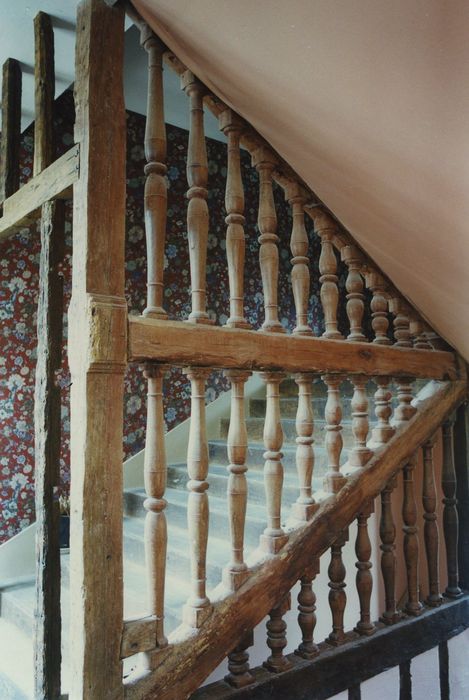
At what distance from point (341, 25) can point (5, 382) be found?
2.50 meters

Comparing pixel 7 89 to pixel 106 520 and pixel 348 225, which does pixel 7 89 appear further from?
pixel 106 520

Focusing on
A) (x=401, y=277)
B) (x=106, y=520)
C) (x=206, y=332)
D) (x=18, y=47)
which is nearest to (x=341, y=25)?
(x=206, y=332)

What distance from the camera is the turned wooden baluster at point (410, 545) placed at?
6.82ft

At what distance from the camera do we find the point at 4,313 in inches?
117

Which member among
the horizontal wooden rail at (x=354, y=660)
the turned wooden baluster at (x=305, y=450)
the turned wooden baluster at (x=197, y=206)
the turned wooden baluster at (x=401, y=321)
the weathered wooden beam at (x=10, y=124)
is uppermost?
the weathered wooden beam at (x=10, y=124)

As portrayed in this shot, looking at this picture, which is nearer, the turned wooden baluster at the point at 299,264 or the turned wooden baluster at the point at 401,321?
the turned wooden baluster at the point at 299,264

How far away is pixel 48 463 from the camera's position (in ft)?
6.48

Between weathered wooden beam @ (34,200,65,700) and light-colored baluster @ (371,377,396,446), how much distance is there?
1.19 metres

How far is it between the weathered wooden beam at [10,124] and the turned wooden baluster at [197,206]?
4.02 feet

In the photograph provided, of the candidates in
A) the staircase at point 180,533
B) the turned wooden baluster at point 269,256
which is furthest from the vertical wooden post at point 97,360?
the staircase at point 180,533

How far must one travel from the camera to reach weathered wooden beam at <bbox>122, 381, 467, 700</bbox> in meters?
1.37

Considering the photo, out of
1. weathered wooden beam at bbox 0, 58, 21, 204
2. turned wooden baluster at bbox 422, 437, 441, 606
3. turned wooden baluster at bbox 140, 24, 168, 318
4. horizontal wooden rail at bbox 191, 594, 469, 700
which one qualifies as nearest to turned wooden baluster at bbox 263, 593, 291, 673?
horizontal wooden rail at bbox 191, 594, 469, 700

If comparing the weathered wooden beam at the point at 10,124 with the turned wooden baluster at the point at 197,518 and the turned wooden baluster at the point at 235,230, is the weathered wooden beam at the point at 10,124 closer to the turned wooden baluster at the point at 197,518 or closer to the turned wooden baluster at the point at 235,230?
the turned wooden baluster at the point at 235,230

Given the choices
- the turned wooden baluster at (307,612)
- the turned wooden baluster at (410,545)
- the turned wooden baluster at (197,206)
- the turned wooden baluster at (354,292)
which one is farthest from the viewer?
the turned wooden baluster at (410,545)
